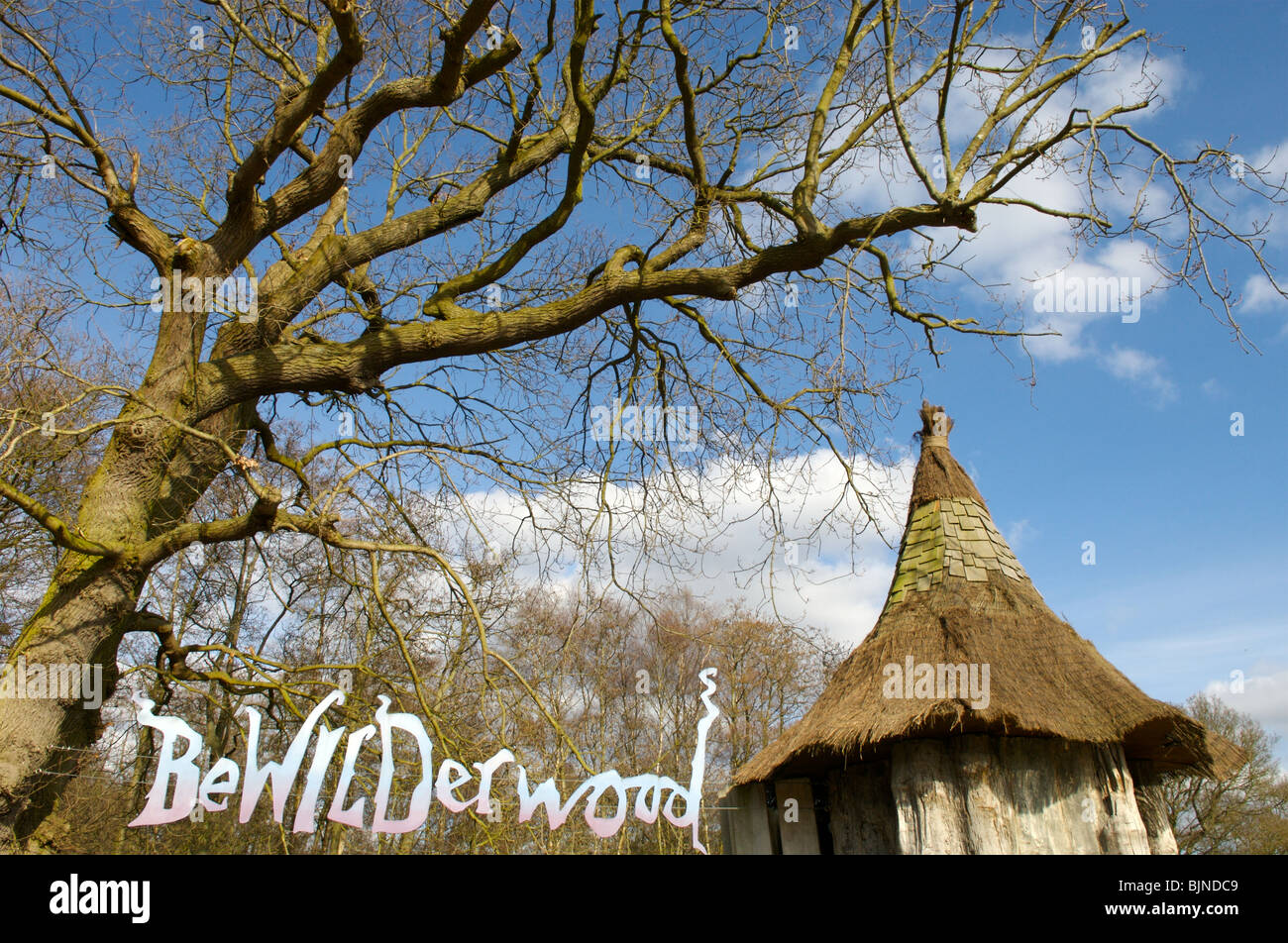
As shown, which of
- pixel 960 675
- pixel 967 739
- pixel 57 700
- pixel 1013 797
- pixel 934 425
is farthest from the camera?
pixel 934 425

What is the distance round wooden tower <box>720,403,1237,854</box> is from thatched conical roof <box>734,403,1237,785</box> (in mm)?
16

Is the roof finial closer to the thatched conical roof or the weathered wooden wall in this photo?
the thatched conical roof

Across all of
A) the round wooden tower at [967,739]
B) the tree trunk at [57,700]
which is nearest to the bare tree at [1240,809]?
the round wooden tower at [967,739]

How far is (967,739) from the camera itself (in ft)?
22.2

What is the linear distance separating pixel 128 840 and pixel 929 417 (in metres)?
10.5

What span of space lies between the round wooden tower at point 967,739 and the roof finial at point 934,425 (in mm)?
601

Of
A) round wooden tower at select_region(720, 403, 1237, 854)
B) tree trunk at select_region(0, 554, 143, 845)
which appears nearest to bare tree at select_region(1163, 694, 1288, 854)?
round wooden tower at select_region(720, 403, 1237, 854)

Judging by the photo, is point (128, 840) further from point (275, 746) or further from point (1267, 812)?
point (1267, 812)

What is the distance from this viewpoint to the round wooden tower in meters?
6.55

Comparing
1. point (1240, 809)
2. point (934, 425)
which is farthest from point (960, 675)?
point (1240, 809)

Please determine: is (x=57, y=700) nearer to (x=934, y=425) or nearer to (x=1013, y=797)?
(x=1013, y=797)

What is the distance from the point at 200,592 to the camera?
851 centimetres

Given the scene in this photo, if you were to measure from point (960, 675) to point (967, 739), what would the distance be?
513 millimetres
